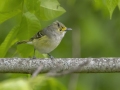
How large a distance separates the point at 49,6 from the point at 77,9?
614 cm

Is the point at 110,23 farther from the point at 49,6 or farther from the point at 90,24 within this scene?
the point at 49,6

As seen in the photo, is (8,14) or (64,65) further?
(8,14)

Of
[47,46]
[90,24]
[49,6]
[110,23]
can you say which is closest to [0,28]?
[47,46]

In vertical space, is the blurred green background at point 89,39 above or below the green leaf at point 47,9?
below

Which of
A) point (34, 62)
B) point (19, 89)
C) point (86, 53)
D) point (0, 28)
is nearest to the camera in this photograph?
point (19, 89)

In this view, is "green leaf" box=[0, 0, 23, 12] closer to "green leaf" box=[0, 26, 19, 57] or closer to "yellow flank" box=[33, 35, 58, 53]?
"green leaf" box=[0, 26, 19, 57]

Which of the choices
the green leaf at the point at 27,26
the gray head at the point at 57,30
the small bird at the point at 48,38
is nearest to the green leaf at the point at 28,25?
the green leaf at the point at 27,26

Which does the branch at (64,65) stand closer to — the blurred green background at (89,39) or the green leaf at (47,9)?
the green leaf at (47,9)

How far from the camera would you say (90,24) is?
29.6 ft

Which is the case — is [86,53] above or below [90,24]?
below

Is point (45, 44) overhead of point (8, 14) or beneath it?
beneath

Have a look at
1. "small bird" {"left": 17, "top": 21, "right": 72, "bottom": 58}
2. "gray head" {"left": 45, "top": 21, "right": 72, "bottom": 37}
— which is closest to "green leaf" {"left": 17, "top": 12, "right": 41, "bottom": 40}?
"small bird" {"left": 17, "top": 21, "right": 72, "bottom": 58}

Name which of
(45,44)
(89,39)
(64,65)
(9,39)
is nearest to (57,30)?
(45,44)

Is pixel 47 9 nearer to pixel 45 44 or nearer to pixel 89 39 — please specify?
pixel 45 44
